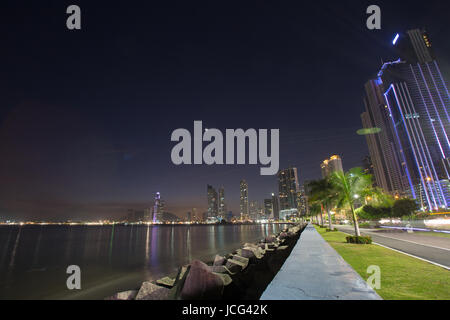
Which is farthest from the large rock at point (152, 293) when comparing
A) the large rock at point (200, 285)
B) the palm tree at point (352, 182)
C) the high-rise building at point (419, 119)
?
the high-rise building at point (419, 119)

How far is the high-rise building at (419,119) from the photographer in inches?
6206

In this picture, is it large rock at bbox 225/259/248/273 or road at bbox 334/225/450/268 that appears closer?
large rock at bbox 225/259/248/273

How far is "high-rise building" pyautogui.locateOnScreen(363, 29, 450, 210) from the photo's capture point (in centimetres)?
15762

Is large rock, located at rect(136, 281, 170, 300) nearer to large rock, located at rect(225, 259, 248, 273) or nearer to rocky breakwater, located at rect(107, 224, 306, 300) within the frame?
rocky breakwater, located at rect(107, 224, 306, 300)

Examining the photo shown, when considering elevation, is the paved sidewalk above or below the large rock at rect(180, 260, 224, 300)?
below

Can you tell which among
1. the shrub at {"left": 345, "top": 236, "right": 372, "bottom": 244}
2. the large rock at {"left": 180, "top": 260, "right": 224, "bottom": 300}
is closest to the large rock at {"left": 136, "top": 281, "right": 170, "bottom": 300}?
the large rock at {"left": 180, "top": 260, "right": 224, "bottom": 300}

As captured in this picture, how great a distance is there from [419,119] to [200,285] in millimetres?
224536

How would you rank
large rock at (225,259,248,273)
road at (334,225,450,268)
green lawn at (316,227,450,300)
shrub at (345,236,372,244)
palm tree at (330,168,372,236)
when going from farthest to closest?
palm tree at (330,168,372,236), shrub at (345,236,372,244), road at (334,225,450,268), large rock at (225,259,248,273), green lawn at (316,227,450,300)

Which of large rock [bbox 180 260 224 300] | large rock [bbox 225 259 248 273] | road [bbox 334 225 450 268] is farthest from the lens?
road [bbox 334 225 450 268]

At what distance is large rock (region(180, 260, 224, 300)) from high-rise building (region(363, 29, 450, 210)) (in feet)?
660

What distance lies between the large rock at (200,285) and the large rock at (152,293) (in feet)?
3.61
